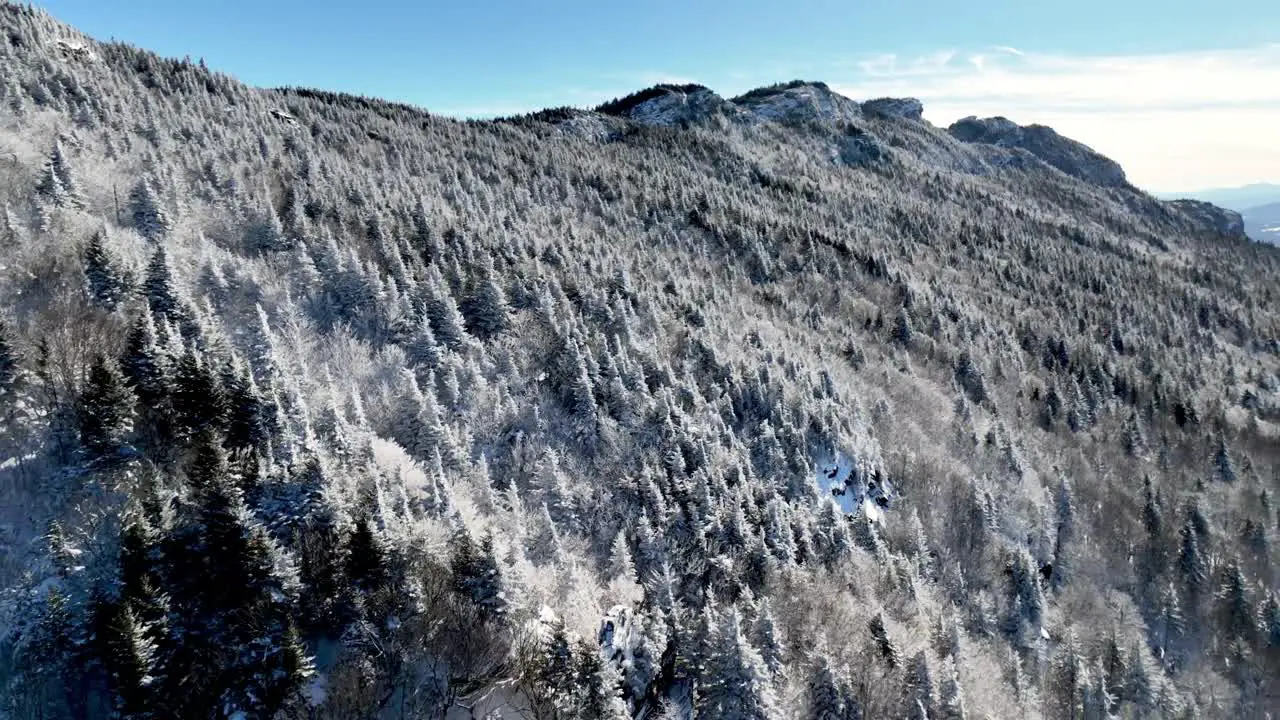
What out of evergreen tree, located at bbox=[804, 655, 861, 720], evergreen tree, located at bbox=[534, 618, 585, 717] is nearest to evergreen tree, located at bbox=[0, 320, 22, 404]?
evergreen tree, located at bbox=[534, 618, 585, 717]

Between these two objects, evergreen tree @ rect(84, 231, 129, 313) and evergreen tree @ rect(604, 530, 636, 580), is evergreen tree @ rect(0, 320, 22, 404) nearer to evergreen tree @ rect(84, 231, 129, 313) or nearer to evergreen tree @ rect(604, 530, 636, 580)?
evergreen tree @ rect(84, 231, 129, 313)

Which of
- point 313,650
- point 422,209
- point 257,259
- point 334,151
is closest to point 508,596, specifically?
point 313,650

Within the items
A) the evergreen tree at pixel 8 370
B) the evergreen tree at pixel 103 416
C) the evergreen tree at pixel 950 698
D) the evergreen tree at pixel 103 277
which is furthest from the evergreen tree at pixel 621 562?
the evergreen tree at pixel 103 277

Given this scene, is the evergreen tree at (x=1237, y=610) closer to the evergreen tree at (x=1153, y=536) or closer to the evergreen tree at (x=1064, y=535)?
the evergreen tree at (x=1153, y=536)

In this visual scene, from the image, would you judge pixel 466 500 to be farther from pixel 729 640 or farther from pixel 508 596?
pixel 729 640

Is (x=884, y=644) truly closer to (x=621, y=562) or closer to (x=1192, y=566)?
(x=621, y=562)

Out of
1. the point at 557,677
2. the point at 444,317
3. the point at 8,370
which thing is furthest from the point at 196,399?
the point at 444,317
